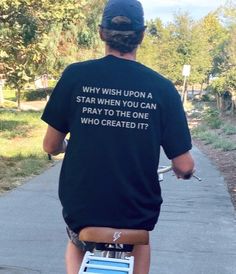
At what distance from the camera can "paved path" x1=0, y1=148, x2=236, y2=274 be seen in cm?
598

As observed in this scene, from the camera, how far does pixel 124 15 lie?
3.16 m

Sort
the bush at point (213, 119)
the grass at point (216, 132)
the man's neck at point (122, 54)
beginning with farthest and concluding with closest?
1. the bush at point (213, 119)
2. the grass at point (216, 132)
3. the man's neck at point (122, 54)

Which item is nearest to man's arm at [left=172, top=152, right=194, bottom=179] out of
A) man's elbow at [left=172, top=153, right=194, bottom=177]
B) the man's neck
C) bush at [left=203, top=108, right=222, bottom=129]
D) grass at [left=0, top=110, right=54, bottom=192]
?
man's elbow at [left=172, top=153, right=194, bottom=177]

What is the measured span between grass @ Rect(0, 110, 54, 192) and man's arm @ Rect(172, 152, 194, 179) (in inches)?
276

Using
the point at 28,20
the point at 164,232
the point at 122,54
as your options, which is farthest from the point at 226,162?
the point at 122,54

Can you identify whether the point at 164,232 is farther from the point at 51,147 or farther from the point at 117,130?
the point at 117,130

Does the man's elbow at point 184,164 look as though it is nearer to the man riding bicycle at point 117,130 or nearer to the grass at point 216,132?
the man riding bicycle at point 117,130

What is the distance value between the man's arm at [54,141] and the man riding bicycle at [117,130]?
0.09 meters

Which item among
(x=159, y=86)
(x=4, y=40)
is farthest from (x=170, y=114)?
(x=4, y=40)

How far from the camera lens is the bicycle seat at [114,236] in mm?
3000

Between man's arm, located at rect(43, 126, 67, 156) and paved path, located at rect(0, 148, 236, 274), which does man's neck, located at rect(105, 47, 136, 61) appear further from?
paved path, located at rect(0, 148, 236, 274)

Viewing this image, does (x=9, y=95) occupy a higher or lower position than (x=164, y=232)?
lower

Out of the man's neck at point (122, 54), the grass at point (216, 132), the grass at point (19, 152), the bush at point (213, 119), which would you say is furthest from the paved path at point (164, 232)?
the bush at point (213, 119)

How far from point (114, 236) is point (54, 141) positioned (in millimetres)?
631
